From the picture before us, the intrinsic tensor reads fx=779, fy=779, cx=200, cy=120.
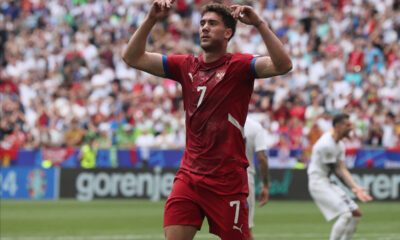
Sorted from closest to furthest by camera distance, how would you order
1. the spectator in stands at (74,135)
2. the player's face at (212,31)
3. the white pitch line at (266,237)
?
the player's face at (212,31)
the white pitch line at (266,237)
the spectator in stands at (74,135)

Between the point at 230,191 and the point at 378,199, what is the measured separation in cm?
1486

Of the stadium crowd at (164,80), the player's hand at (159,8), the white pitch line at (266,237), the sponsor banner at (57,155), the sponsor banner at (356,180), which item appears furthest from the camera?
the sponsor banner at (57,155)

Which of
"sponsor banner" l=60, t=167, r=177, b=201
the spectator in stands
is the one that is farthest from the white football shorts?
the spectator in stands

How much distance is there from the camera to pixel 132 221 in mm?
16156

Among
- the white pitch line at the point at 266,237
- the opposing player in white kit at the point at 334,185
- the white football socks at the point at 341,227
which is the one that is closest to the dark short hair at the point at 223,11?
the opposing player in white kit at the point at 334,185

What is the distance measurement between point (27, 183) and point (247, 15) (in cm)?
1741

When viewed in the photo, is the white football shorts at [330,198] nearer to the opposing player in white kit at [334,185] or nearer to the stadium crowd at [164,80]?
the opposing player in white kit at [334,185]

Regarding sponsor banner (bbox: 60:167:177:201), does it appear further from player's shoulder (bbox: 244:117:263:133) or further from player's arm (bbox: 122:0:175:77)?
player's arm (bbox: 122:0:175:77)

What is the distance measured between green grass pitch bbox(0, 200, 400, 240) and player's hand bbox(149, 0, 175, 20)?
7357mm

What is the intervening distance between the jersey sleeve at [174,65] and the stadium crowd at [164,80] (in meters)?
14.7

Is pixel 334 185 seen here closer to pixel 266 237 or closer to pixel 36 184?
pixel 266 237

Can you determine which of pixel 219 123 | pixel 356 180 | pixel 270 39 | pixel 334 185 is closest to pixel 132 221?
pixel 334 185

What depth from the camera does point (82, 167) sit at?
2164 centimetres

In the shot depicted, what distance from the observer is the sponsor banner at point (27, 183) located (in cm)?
2219
